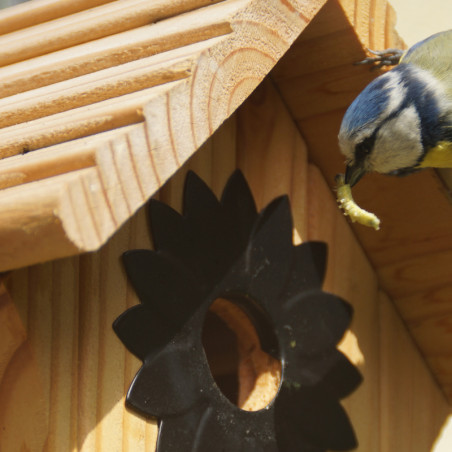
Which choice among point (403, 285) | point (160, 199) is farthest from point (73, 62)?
point (403, 285)

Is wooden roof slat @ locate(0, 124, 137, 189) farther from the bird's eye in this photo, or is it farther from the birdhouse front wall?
the bird's eye

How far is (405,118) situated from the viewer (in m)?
1.59

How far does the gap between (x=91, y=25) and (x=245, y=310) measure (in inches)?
18.6

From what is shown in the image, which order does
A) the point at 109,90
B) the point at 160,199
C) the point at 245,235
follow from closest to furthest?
1. the point at 109,90
2. the point at 160,199
3. the point at 245,235

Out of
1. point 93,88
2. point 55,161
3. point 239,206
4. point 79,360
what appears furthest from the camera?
point 239,206

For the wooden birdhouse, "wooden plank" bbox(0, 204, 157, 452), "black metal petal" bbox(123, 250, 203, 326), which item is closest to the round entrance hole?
the wooden birdhouse

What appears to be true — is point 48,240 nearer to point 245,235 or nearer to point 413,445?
point 245,235

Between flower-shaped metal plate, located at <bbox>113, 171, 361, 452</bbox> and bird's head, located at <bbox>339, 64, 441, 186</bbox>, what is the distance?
140 millimetres

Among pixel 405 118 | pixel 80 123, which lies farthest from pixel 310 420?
pixel 80 123

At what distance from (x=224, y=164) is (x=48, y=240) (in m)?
0.60

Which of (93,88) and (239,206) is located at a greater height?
(93,88)

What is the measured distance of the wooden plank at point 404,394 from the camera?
5.07 ft

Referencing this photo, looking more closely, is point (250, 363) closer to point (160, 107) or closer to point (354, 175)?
point (354, 175)

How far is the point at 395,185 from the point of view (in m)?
1.45
